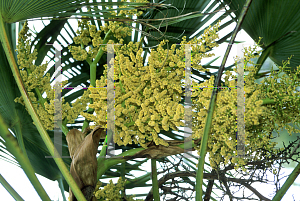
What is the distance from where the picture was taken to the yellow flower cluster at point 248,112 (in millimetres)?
442

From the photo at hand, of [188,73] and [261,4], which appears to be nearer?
[188,73]

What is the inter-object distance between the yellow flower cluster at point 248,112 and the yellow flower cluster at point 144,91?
61mm

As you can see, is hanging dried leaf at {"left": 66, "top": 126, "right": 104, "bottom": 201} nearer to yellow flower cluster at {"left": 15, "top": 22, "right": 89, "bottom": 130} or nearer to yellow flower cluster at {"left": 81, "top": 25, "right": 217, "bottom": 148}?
yellow flower cluster at {"left": 81, "top": 25, "right": 217, "bottom": 148}

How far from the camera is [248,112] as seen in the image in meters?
0.43

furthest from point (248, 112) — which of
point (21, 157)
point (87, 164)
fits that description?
point (21, 157)

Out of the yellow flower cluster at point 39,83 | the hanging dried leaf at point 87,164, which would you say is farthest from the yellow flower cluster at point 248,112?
the yellow flower cluster at point 39,83

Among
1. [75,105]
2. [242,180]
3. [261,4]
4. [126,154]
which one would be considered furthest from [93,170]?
[261,4]

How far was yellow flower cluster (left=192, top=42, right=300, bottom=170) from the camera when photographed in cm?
44

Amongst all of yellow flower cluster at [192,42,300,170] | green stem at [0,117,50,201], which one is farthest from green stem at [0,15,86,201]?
yellow flower cluster at [192,42,300,170]

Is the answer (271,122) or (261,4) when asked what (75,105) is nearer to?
(271,122)

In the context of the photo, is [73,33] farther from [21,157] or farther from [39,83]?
[21,157]

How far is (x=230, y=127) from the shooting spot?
0.47 metres

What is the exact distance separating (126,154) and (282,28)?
0.56 m

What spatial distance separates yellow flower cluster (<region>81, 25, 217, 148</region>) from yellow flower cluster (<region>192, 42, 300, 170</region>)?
0.20 feet
